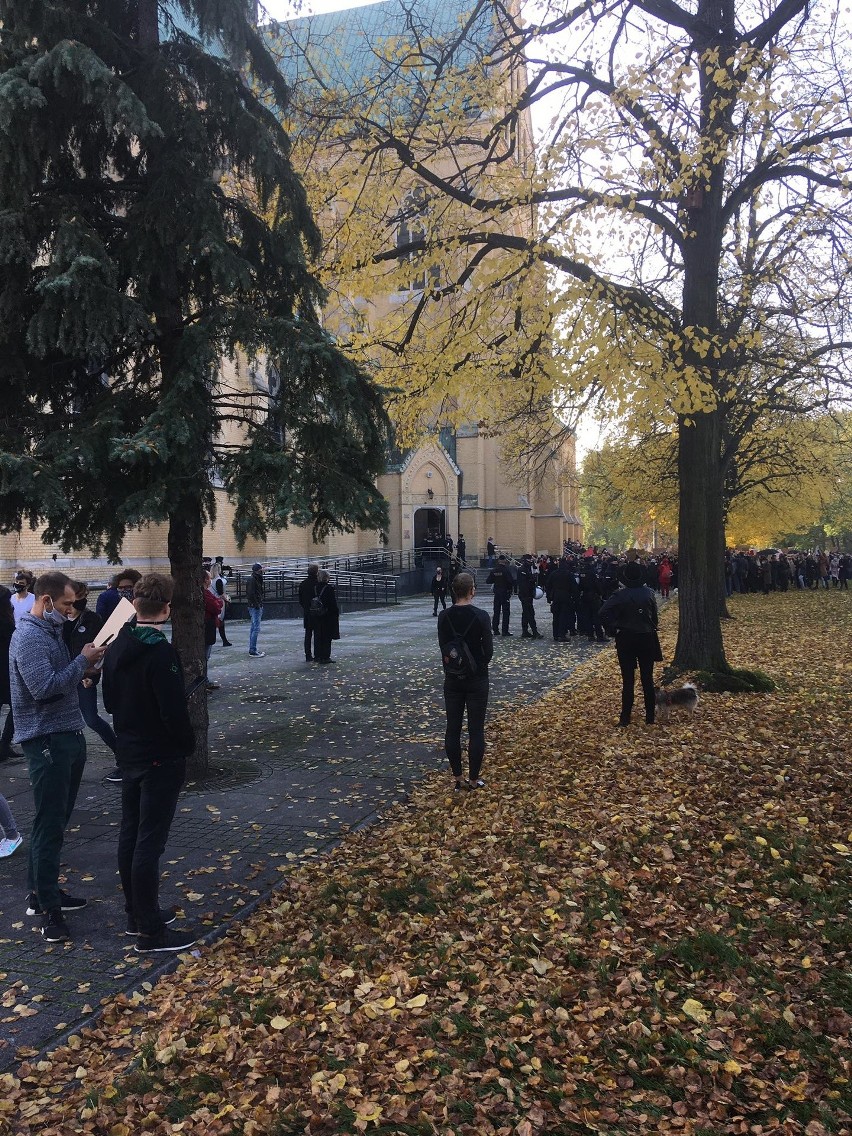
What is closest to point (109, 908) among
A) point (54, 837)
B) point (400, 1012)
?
point (54, 837)

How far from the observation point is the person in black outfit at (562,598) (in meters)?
17.4

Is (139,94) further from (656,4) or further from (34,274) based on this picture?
(656,4)

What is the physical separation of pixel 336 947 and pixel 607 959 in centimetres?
138

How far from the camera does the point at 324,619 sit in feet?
48.7

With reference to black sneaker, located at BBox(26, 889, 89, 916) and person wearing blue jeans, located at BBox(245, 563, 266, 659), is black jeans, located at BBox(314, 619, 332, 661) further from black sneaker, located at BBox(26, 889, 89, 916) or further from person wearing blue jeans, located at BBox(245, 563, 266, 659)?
black sneaker, located at BBox(26, 889, 89, 916)

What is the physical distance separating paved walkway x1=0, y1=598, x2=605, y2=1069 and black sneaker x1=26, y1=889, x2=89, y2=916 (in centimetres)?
5

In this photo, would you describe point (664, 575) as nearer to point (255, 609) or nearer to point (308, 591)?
point (255, 609)

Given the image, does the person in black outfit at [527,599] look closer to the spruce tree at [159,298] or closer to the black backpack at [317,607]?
the black backpack at [317,607]

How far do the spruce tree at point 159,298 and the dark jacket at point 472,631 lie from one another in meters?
0.99

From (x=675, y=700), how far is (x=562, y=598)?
27.8 ft

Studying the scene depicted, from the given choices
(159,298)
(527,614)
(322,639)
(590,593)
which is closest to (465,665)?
(159,298)

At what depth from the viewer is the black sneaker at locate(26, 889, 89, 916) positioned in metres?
4.73

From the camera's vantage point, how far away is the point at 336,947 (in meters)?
4.34

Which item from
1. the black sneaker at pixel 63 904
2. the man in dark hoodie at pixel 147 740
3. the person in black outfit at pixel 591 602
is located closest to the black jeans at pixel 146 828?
the man in dark hoodie at pixel 147 740
